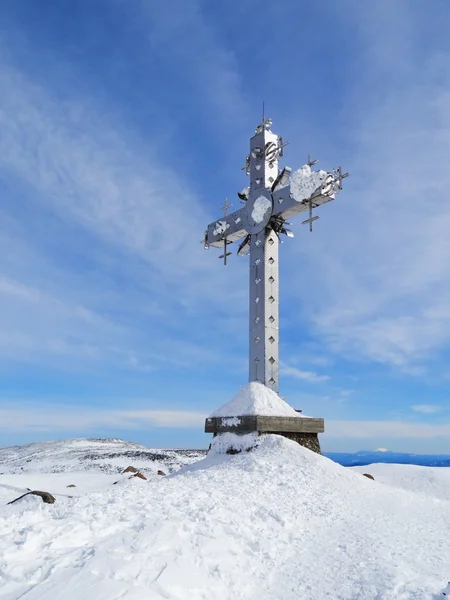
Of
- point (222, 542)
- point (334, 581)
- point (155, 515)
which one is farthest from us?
point (155, 515)

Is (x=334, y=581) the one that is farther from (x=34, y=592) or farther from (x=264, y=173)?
(x=264, y=173)

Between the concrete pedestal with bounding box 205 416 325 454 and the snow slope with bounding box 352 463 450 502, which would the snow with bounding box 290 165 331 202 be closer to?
the concrete pedestal with bounding box 205 416 325 454

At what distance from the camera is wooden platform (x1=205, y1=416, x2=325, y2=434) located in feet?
35.8

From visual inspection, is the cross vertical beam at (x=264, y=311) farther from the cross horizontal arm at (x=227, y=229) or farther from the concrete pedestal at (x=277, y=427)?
the concrete pedestal at (x=277, y=427)

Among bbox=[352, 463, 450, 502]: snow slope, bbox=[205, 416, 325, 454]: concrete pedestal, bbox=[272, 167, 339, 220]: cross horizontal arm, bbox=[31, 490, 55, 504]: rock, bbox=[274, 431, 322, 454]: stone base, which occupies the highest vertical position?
bbox=[272, 167, 339, 220]: cross horizontal arm

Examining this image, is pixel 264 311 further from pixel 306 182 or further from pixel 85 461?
pixel 85 461

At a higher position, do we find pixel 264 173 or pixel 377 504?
pixel 264 173

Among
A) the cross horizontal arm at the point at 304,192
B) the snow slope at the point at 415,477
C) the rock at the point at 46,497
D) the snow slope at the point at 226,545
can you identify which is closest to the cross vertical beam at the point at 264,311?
the cross horizontal arm at the point at 304,192

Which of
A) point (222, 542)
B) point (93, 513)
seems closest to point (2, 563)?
point (93, 513)

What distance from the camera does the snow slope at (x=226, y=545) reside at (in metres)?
4.82

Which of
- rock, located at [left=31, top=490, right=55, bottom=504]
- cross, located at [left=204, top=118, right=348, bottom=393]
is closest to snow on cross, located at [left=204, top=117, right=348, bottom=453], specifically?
cross, located at [left=204, top=118, right=348, bottom=393]

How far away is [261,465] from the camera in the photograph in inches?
371

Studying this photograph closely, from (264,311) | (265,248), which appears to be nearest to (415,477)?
(264,311)

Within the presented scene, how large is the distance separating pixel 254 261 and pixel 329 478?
6.43 metres
